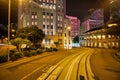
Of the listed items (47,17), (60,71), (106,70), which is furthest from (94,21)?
(60,71)

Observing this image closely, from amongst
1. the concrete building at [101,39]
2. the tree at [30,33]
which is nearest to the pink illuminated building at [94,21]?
the concrete building at [101,39]

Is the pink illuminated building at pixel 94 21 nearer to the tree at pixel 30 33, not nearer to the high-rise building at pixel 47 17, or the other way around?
the high-rise building at pixel 47 17

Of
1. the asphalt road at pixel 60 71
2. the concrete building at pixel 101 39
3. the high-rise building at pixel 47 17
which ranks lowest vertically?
the asphalt road at pixel 60 71

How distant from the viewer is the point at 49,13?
94.8 m

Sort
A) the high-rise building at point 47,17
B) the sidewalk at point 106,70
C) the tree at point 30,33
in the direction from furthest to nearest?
the high-rise building at point 47,17 → the tree at point 30,33 → the sidewalk at point 106,70

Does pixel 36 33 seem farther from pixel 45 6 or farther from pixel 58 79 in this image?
pixel 58 79

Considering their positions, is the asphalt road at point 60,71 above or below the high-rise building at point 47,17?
below

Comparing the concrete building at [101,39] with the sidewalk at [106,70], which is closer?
the sidewalk at [106,70]

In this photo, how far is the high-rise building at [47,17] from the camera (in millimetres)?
90750

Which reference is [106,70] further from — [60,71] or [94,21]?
[94,21]

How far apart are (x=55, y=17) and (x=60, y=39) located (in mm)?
12885

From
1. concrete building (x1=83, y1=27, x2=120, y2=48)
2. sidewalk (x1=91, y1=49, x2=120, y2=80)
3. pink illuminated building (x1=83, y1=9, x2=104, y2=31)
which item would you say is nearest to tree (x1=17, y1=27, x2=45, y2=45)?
concrete building (x1=83, y1=27, x2=120, y2=48)

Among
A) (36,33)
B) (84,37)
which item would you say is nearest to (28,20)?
(36,33)

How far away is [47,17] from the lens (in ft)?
310
